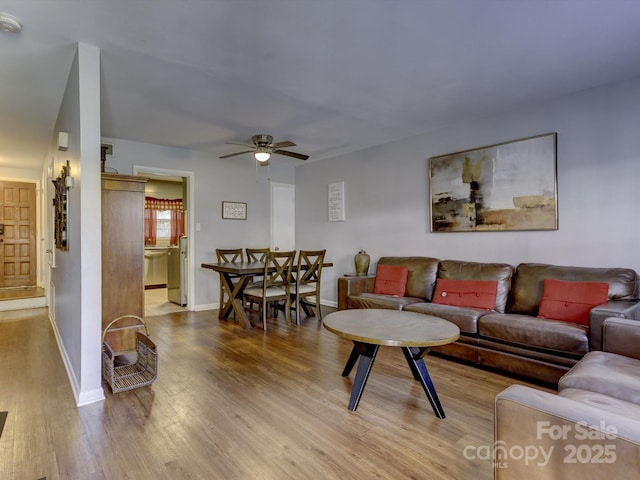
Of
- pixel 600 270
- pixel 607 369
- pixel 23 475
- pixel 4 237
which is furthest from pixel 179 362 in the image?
pixel 4 237

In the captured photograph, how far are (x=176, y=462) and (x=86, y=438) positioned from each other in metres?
0.61

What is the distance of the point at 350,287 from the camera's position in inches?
163

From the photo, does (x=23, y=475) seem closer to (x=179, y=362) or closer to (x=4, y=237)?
(x=179, y=362)

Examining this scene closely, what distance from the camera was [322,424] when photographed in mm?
2037

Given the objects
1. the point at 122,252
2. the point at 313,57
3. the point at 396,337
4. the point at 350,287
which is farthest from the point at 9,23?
the point at 350,287

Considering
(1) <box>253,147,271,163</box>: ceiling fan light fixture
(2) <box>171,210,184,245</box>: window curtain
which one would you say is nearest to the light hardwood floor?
(1) <box>253,147,271,163</box>: ceiling fan light fixture

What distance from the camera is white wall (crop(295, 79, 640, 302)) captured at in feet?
9.65

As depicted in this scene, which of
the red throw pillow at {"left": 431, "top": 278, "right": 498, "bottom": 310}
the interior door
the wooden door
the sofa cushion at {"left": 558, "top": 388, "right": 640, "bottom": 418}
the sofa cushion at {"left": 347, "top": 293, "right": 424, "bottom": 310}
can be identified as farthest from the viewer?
the wooden door

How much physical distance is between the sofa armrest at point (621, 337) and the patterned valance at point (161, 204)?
26.2 feet

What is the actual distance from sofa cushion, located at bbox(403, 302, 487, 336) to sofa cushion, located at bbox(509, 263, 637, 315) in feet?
1.31

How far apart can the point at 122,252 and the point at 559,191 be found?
3.94m

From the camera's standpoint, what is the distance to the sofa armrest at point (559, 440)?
0.96 meters

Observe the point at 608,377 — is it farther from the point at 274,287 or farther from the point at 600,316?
the point at 274,287

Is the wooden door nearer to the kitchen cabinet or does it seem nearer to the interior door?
the interior door
